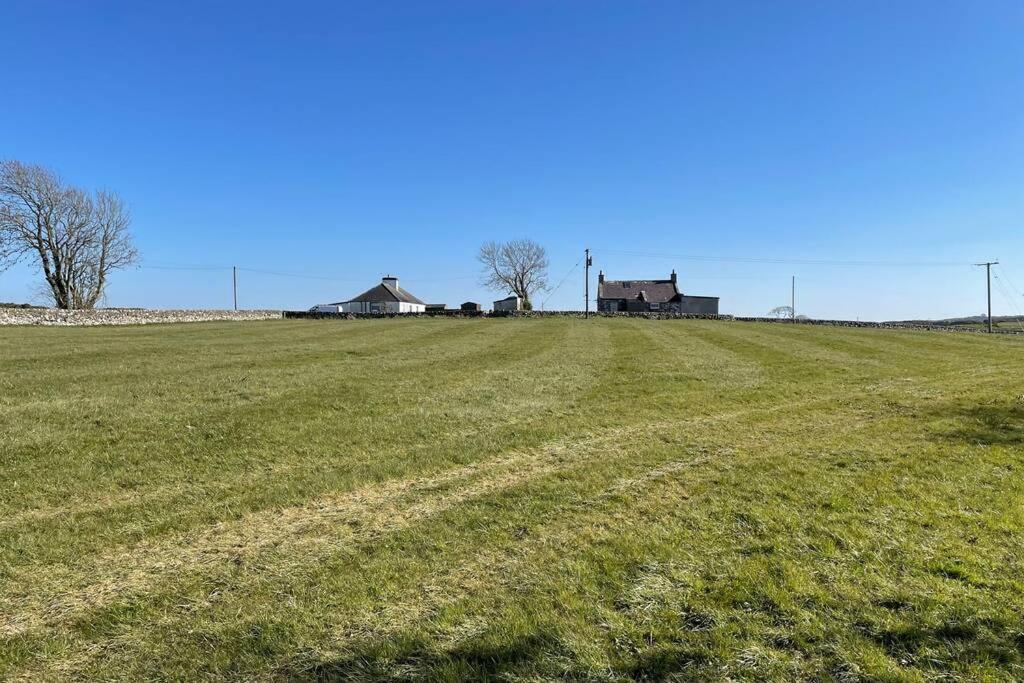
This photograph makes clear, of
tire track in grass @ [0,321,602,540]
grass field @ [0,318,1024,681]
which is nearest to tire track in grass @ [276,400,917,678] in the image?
grass field @ [0,318,1024,681]

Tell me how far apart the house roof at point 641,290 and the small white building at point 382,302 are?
34.8 m

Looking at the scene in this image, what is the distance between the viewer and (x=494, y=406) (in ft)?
36.3

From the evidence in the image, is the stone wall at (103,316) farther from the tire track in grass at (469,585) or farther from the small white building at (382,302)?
the tire track in grass at (469,585)

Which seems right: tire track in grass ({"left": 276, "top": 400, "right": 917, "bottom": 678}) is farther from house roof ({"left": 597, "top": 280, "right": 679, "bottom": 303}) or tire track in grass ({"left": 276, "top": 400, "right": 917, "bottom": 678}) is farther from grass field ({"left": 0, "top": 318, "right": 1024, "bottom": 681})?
house roof ({"left": 597, "top": 280, "right": 679, "bottom": 303})

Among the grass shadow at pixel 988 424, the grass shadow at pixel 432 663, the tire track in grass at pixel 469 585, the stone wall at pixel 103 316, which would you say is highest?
the stone wall at pixel 103 316

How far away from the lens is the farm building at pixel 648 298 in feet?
298

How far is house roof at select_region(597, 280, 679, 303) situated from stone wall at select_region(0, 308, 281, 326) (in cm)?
5956

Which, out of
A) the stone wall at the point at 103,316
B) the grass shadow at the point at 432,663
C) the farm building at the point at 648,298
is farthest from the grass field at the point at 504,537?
the farm building at the point at 648,298

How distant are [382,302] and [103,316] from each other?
184 feet

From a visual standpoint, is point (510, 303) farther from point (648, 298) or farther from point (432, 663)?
point (432, 663)

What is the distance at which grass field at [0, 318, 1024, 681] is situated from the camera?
341 centimetres

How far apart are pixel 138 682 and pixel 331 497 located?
3.00 m

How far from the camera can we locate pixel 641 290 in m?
93.1

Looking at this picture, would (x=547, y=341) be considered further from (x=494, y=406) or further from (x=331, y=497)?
(x=331, y=497)
